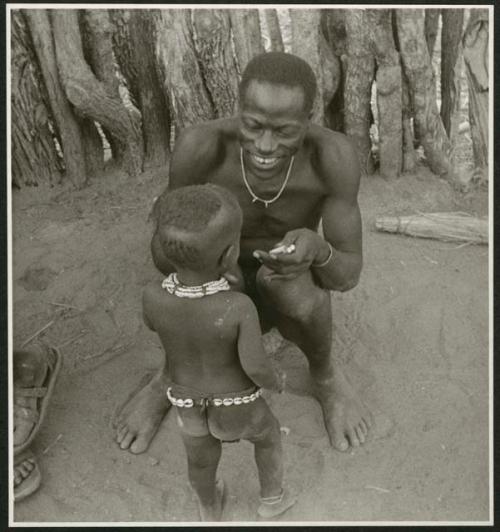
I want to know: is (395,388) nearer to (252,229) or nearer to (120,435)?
(252,229)

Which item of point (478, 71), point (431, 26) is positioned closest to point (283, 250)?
point (478, 71)

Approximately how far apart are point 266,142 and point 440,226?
4.98 ft

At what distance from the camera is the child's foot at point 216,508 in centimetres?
203

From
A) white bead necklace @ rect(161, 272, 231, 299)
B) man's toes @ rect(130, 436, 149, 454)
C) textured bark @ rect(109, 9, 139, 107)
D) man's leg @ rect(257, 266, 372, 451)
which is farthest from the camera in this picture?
textured bark @ rect(109, 9, 139, 107)

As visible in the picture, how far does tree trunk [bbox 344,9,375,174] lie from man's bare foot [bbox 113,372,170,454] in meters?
1.48

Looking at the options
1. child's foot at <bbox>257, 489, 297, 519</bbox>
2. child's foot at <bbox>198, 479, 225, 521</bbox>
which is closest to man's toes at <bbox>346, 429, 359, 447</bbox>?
child's foot at <bbox>257, 489, 297, 519</bbox>

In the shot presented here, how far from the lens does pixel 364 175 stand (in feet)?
11.1

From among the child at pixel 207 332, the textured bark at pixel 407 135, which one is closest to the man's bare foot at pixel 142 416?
the child at pixel 207 332

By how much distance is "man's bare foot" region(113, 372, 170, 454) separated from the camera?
228 cm

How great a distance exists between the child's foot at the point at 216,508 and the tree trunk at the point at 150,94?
1.62 metres

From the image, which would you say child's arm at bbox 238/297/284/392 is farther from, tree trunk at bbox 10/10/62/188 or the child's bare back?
tree trunk at bbox 10/10/62/188

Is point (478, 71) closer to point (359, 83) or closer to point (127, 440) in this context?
point (359, 83)

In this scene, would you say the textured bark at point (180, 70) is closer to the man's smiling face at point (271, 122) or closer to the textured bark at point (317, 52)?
the textured bark at point (317, 52)

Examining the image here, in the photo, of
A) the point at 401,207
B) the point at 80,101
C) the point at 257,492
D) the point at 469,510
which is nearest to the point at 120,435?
the point at 257,492
